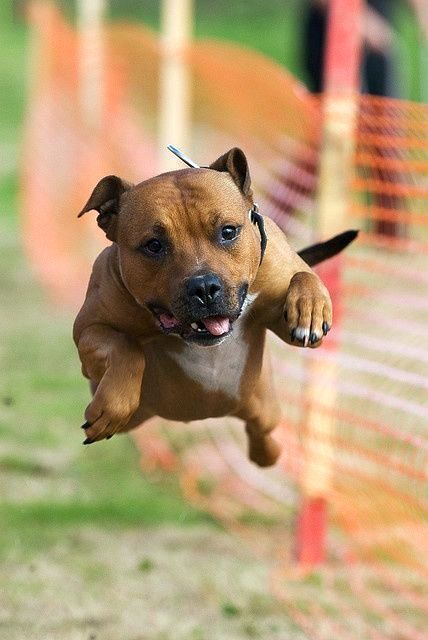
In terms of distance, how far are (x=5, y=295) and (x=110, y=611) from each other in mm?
6395

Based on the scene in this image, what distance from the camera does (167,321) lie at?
2.60 meters

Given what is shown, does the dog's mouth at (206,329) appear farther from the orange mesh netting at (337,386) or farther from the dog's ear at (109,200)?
the orange mesh netting at (337,386)

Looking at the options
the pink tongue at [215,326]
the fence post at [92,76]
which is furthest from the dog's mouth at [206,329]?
the fence post at [92,76]

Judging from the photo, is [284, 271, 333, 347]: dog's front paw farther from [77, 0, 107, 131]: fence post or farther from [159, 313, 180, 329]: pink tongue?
[77, 0, 107, 131]: fence post

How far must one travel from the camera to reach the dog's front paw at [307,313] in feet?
8.59

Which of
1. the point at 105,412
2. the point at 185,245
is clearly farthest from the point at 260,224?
the point at 105,412

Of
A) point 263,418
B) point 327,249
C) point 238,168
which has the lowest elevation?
point 263,418

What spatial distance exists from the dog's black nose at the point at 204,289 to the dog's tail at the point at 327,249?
0.50 m

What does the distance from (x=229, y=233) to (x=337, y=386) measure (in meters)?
3.47

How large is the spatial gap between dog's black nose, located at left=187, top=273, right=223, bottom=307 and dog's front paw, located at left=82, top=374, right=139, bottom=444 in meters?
0.26

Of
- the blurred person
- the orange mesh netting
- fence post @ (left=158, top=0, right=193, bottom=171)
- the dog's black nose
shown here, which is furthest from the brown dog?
the blurred person

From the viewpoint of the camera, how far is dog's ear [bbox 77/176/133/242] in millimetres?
2643

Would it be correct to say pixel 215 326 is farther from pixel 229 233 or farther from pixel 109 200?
pixel 109 200

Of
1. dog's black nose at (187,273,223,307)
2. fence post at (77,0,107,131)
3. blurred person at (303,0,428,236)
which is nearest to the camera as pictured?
dog's black nose at (187,273,223,307)
